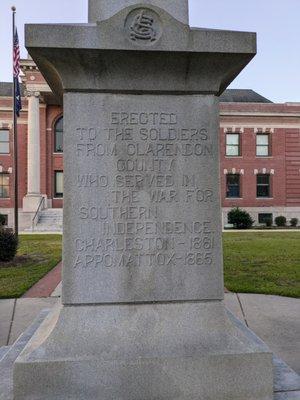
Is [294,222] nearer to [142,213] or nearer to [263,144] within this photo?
[263,144]

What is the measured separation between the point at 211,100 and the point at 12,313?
4.75m

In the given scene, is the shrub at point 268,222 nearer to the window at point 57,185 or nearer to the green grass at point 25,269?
the window at point 57,185

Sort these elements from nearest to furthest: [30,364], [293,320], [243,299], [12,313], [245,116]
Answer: [30,364] → [293,320] → [12,313] → [243,299] → [245,116]

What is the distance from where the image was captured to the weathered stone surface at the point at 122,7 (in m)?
3.28

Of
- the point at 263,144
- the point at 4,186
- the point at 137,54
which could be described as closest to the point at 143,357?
the point at 137,54

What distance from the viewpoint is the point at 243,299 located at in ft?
23.4

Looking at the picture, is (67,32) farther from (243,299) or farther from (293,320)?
(243,299)

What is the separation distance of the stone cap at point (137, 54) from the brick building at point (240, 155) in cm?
3217

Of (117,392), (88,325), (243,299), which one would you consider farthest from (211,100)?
(243,299)

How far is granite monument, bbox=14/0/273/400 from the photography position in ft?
9.61

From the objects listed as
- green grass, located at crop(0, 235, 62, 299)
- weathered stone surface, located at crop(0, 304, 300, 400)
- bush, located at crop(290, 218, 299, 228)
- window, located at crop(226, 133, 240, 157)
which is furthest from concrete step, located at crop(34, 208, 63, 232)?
weathered stone surface, located at crop(0, 304, 300, 400)

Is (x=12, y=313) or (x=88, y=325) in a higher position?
(x=88, y=325)

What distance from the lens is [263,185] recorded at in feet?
126

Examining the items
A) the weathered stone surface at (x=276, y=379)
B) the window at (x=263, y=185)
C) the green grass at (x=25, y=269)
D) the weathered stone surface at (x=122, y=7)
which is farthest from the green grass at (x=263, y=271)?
the window at (x=263, y=185)
